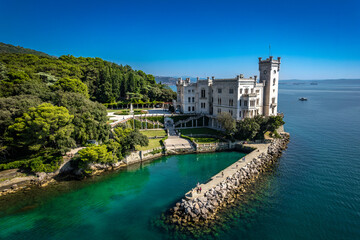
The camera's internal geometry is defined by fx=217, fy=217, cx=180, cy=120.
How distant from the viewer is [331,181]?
31156mm

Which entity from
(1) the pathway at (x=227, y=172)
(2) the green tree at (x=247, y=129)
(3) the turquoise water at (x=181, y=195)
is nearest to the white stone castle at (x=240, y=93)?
(2) the green tree at (x=247, y=129)

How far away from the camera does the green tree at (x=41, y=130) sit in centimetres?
3209

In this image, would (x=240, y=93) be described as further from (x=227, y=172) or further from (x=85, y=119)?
(x=85, y=119)

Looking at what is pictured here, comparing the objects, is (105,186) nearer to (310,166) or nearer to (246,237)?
(246,237)

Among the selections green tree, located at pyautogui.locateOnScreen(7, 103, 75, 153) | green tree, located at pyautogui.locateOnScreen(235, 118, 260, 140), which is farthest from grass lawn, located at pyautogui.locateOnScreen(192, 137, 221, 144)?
green tree, located at pyautogui.locateOnScreen(7, 103, 75, 153)

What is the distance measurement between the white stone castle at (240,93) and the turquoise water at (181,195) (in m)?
14.3

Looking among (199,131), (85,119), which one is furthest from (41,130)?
(199,131)

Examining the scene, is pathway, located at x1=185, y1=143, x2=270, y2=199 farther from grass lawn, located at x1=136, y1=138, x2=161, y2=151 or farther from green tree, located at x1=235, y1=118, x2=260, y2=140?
grass lawn, located at x1=136, y1=138, x2=161, y2=151

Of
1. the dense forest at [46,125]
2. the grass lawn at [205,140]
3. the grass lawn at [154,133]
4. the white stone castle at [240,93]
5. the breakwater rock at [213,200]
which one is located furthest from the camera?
the grass lawn at [154,133]

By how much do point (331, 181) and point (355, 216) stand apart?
7.83 meters

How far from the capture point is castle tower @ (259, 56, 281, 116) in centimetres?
5100

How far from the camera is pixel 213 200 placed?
25.4 m

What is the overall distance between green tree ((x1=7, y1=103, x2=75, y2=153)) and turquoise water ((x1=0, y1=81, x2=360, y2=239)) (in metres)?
7.22

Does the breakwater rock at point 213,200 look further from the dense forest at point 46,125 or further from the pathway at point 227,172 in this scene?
the dense forest at point 46,125
